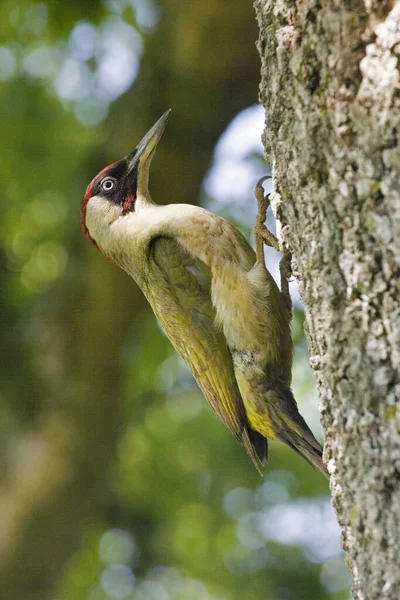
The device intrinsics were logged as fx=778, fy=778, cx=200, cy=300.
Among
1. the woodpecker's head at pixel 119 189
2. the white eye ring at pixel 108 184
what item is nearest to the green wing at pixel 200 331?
the woodpecker's head at pixel 119 189

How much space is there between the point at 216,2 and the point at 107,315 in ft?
9.18

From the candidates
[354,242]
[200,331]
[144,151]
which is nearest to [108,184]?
[144,151]

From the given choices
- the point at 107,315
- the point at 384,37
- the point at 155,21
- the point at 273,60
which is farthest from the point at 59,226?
the point at 384,37

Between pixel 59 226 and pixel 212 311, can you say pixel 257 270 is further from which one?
pixel 59 226

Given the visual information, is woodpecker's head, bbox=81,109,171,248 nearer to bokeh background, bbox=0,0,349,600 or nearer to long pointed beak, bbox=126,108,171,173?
long pointed beak, bbox=126,108,171,173

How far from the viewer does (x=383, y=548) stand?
→ 2320mm

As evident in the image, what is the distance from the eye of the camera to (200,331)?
4.20m

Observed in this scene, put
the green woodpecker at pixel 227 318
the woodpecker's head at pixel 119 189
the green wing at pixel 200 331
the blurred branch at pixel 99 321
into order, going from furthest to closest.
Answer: the blurred branch at pixel 99 321 → the woodpecker's head at pixel 119 189 → the green wing at pixel 200 331 → the green woodpecker at pixel 227 318

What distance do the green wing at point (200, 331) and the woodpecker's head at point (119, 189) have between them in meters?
0.61

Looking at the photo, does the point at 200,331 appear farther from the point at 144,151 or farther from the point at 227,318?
the point at 144,151

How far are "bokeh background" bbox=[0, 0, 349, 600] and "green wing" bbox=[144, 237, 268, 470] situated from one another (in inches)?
94.3

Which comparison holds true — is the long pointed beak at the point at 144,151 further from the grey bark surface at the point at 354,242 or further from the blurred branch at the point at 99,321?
the grey bark surface at the point at 354,242

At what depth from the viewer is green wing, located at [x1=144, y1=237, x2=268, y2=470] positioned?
416cm

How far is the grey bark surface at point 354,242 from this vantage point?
2.28m
